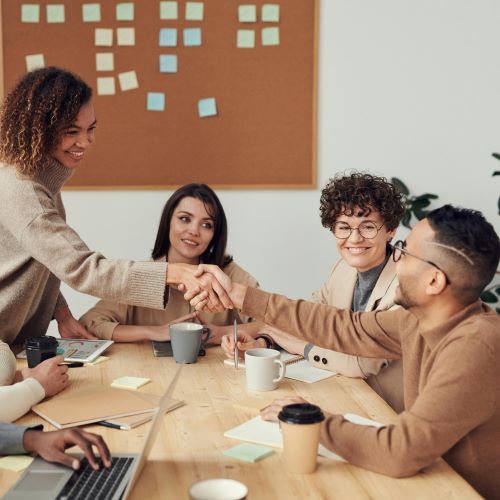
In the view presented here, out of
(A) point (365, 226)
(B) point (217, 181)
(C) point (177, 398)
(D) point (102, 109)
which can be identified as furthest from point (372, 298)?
(D) point (102, 109)

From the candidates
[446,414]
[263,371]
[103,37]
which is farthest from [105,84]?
[446,414]

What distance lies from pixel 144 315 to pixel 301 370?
0.77 meters

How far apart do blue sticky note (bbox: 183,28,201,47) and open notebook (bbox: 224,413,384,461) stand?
7.37 feet

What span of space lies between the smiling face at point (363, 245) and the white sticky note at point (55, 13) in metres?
1.79

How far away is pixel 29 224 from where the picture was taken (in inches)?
74.5

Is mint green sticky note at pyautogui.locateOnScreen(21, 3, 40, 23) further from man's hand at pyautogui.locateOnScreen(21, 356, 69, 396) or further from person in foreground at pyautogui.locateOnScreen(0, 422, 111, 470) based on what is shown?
person in foreground at pyautogui.locateOnScreen(0, 422, 111, 470)

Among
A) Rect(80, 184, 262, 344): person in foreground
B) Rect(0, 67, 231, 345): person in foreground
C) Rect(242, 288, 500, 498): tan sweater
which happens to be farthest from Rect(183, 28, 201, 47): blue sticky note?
Rect(242, 288, 500, 498): tan sweater

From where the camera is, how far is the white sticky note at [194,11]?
10.6 ft

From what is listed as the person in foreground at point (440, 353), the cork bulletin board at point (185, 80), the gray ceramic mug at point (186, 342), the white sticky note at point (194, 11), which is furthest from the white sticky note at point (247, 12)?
the person in foreground at point (440, 353)

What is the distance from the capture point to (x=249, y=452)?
4.25ft

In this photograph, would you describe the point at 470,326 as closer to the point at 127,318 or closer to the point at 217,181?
the point at 127,318

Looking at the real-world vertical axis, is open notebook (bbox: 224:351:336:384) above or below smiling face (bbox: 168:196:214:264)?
Answer: below

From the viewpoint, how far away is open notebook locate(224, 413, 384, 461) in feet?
4.32

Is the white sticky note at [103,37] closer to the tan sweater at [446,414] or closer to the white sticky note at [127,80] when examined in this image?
the white sticky note at [127,80]
